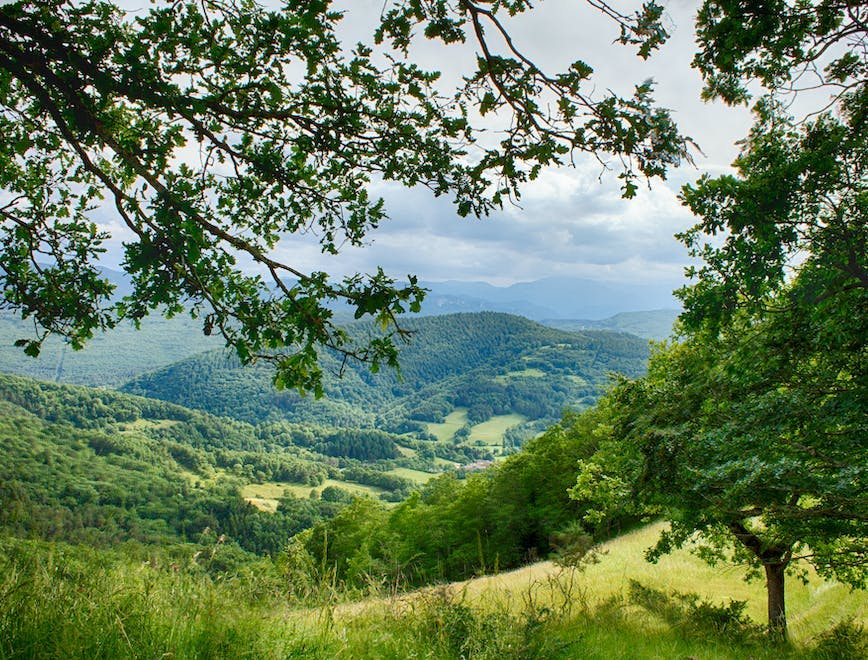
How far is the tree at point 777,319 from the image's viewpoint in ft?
17.5

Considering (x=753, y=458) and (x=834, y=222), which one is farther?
(x=834, y=222)

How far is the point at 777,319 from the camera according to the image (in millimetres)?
7109

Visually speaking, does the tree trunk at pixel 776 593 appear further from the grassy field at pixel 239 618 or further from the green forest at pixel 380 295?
the grassy field at pixel 239 618

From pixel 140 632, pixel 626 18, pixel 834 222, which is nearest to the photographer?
pixel 140 632

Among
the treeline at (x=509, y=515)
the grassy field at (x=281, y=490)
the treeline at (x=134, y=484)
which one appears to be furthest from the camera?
the grassy field at (x=281, y=490)

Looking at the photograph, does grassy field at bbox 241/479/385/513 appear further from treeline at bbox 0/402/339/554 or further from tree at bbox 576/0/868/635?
tree at bbox 576/0/868/635

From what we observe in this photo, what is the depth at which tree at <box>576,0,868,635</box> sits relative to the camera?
17.5 feet

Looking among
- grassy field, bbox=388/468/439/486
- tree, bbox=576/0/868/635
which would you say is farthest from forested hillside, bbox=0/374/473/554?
tree, bbox=576/0/868/635

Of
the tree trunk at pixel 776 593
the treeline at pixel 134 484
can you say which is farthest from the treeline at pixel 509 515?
the treeline at pixel 134 484

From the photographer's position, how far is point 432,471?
18262 centimetres

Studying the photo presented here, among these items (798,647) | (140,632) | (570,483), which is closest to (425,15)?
(140,632)

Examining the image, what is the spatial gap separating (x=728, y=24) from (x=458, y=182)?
302 centimetres

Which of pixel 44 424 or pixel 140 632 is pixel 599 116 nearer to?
pixel 140 632

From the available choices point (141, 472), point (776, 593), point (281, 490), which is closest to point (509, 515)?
point (776, 593)
